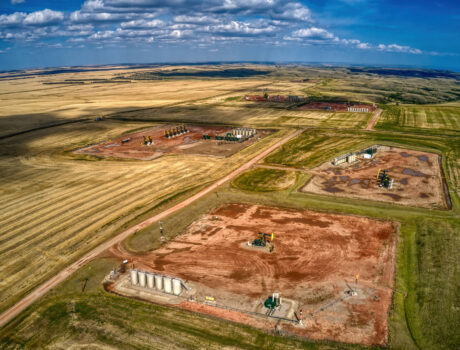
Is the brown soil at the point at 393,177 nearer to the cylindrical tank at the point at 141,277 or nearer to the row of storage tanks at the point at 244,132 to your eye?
the row of storage tanks at the point at 244,132

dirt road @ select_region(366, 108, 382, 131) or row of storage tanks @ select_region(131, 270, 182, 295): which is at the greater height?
dirt road @ select_region(366, 108, 382, 131)

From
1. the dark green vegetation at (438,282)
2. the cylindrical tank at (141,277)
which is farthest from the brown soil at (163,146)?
the dark green vegetation at (438,282)

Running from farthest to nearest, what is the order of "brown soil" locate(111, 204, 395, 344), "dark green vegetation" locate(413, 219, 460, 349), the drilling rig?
the drilling rig, "brown soil" locate(111, 204, 395, 344), "dark green vegetation" locate(413, 219, 460, 349)

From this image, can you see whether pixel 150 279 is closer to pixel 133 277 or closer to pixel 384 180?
pixel 133 277

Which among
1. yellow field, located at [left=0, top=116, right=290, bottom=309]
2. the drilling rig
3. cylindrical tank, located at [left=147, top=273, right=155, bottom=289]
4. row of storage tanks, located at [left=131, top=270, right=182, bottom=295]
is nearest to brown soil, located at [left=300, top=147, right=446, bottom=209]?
the drilling rig

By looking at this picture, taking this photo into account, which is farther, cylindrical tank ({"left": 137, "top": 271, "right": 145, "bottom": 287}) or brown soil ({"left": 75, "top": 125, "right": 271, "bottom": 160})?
brown soil ({"left": 75, "top": 125, "right": 271, "bottom": 160})

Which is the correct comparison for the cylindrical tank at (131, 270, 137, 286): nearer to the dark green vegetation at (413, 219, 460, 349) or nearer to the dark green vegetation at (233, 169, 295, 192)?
the dark green vegetation at (413, 219, 460, 349)

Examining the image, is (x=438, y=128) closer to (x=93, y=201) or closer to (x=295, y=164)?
(x=295, y=164)
